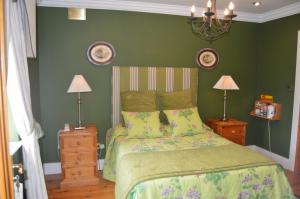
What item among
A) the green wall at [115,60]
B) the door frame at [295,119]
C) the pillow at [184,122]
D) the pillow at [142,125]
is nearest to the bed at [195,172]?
the pillow at [142,125]

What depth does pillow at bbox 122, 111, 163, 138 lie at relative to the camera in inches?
122

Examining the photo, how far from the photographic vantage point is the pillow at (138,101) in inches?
136

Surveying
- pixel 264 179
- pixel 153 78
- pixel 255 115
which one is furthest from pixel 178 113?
pixel 255 115

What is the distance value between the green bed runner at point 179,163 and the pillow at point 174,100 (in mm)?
1032

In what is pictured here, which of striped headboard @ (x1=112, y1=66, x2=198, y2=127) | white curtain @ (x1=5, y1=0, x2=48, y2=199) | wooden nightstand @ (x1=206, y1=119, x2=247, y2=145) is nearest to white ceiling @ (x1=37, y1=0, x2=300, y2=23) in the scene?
striped headboard @ (x1=112, y1=66, x2=198, y2=127)

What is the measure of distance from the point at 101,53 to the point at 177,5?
1.40 metres

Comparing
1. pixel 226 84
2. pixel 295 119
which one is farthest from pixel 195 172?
pixel 295 119

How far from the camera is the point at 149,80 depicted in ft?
12.4

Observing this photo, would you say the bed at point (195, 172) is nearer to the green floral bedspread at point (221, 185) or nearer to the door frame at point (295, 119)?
the green floral bedspread at point (221, 185)

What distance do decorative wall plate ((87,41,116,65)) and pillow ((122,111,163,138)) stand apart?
92cm

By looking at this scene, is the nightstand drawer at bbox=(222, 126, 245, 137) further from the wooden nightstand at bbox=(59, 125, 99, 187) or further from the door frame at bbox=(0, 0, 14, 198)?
the door frame at bbox=(0, 0, 14, 198)

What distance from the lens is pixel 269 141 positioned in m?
4.18

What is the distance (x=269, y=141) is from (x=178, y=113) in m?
2.00

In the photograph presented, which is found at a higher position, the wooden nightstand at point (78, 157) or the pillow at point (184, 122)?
the pillow at point (184, 122)
